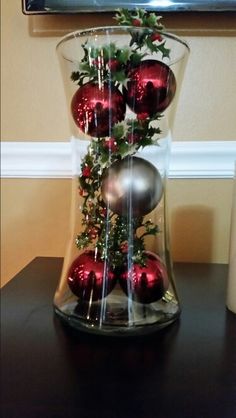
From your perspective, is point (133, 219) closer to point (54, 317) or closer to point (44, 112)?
point (54, 317)

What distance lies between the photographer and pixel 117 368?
1.28 feet

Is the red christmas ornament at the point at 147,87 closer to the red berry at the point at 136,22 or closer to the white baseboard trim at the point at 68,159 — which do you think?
the red berry at the point at 136,22

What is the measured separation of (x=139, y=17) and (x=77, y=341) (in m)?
0.38

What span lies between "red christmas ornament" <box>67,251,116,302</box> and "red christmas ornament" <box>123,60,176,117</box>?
0.18 meters

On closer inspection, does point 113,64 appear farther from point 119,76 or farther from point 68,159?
point 68,159

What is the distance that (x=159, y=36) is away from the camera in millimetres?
466

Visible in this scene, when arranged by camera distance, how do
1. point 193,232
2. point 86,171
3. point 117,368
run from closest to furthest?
1. point 117,368
2. point 86,171
3. point 193,232

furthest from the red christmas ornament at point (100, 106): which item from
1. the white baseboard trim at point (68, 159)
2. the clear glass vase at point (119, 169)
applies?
the white baseboard trim at point (68, 159)

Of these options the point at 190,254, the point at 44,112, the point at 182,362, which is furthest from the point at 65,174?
the point at 182,362

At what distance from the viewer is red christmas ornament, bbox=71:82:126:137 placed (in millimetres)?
458

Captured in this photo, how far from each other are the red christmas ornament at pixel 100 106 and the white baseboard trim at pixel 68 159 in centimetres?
37

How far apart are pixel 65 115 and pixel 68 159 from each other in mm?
92

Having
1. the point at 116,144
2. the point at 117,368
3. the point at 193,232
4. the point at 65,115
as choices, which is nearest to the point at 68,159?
the point at 65,115

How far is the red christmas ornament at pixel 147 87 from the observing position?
454 millimetres
